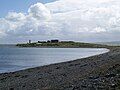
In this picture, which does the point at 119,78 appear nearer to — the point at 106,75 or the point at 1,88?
the point at 106,75

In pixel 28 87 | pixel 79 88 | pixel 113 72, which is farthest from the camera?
pixel 28 87

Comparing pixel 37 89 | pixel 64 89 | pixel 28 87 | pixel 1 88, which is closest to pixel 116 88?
pixel 64 89

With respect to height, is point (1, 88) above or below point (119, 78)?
below

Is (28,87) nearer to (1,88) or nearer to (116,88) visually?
(1,88)

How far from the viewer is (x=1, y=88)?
29.3 metres

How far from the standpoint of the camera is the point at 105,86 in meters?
20.4

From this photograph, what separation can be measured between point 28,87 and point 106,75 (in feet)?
23.6

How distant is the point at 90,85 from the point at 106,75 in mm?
3305

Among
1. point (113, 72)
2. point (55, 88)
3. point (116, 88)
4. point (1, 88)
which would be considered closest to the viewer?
point (116, 88)

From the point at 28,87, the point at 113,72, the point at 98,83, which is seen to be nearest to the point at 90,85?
the point at 98,83

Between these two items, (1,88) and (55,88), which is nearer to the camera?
(55,88)

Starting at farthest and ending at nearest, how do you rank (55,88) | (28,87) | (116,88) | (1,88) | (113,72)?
(1,88) < (28,87) < (113,72) < (55,88) < (116,88)

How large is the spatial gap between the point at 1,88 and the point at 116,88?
1331 cm

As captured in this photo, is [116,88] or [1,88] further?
[1,88]
